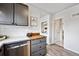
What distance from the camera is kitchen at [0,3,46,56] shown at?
1.39 meters

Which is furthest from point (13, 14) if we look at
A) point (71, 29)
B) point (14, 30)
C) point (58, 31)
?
point (58, 31)

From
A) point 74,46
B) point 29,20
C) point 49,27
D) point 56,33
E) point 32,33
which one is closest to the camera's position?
point 29,20

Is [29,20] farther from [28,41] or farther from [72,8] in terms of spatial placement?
[72,8]

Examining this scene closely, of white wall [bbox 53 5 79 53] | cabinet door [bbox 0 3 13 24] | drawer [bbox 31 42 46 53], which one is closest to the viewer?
cabinet door [bbox 0 3 13 24]

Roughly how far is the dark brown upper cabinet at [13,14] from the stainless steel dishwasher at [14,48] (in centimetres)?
45

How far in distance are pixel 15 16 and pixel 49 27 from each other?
263cm

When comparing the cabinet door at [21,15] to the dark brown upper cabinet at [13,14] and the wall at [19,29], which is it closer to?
the dark brown upper cabinet at [13,14]

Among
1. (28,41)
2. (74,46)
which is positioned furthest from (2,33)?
(74,46)

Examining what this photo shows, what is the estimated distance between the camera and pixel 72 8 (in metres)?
2.79

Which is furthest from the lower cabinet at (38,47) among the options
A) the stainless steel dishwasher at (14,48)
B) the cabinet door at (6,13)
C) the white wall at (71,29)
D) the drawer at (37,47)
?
the white wall at (71,29)

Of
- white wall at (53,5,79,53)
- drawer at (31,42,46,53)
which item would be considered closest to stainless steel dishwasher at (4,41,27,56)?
drawer at (31,42,46,53)

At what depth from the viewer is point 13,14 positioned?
166cm

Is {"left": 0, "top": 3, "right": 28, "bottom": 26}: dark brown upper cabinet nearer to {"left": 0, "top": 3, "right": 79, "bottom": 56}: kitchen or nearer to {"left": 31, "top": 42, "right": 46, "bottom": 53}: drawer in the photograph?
A: {"left": 0, "top": 3, "right": 79, "bottom": 56}: kitchen

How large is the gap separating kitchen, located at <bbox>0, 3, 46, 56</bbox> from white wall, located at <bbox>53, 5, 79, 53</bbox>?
1159 millimetres
